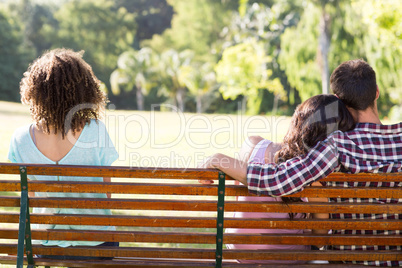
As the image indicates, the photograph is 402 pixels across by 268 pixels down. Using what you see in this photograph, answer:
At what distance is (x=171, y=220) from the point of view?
2.22 meters

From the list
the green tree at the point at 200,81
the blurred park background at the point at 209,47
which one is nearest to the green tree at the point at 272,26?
the blurred park background at the point at 209,47

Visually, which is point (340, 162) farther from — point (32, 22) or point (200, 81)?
Result: point (32, 22)

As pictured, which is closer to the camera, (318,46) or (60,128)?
(60,128)

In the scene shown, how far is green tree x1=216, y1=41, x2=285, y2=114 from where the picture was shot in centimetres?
3419

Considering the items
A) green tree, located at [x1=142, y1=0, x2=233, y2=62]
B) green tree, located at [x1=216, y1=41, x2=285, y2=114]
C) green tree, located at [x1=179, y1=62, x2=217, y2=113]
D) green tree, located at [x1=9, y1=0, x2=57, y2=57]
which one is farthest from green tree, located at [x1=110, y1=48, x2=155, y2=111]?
green tree, located at [x1=9, y1=0, x2=57, y2=57]

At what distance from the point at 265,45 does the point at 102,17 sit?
19797mm

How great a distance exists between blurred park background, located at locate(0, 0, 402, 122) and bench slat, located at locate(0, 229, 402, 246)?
22.2 metres

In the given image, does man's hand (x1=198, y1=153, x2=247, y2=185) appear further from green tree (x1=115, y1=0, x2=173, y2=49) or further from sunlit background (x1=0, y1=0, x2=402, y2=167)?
green tree (x1=115, y1=0, x2=173, y2=49)

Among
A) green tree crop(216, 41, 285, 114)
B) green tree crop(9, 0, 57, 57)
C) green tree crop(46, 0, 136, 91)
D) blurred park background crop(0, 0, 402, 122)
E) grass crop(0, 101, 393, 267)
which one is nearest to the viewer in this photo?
grass crop(0, 101, 393, 267)

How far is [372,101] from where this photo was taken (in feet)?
7.70

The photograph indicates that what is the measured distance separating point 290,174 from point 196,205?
0.46 m

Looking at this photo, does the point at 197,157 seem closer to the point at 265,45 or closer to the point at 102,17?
the point at 265,45

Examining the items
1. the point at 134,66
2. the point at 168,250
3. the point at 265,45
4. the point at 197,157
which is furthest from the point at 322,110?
the point at 134,66

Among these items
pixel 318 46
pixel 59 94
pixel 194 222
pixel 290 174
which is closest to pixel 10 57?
pixel 318 46
